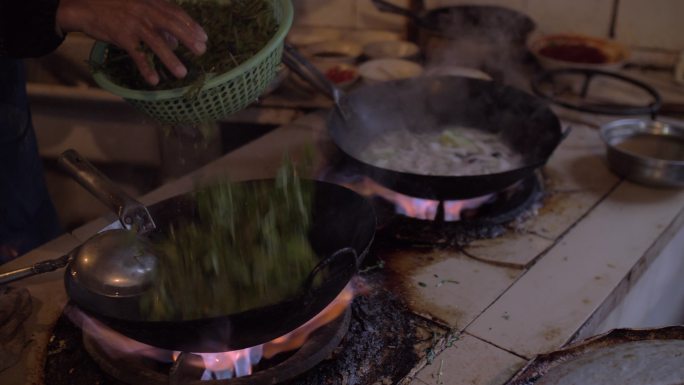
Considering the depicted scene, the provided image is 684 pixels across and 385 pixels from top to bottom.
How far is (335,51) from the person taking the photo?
323 cm

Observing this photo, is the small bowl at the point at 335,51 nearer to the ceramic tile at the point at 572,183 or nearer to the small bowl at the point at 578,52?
the small bowl at the point at 578,52

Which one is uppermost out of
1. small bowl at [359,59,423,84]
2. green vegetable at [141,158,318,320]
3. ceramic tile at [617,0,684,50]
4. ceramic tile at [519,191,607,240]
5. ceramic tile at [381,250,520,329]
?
ceramic tile at [617,0,684,50]

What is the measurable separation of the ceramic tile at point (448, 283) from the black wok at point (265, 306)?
0.87 feet

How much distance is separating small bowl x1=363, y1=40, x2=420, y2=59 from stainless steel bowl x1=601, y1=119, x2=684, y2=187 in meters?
1.13

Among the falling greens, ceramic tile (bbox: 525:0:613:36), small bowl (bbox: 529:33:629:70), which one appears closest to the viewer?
the falling greens

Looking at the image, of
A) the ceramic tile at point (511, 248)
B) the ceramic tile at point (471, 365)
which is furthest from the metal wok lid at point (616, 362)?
the ceramic tile at point (511, 248)

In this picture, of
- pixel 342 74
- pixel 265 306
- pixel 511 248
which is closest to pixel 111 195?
pixel 265 306

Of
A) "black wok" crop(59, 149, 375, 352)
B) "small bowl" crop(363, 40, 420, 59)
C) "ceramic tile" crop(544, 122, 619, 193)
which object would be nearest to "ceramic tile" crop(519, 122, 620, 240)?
"ceramic tile" crop(544, 122, 619, 193)

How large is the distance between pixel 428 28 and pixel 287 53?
48.0 inches

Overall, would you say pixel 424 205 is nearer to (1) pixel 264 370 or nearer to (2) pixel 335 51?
(1) pixel 264 370

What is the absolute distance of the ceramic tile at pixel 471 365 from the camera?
4.72 feet

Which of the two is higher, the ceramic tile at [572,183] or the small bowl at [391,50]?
the small bowl at [391,50]

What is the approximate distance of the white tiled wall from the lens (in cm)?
296

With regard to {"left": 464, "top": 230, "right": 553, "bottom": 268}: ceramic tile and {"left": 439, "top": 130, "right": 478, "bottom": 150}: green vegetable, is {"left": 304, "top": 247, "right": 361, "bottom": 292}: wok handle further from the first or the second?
{"left": 439, "top": 130, "right": 478, "bottom": 150}: green vegetable
